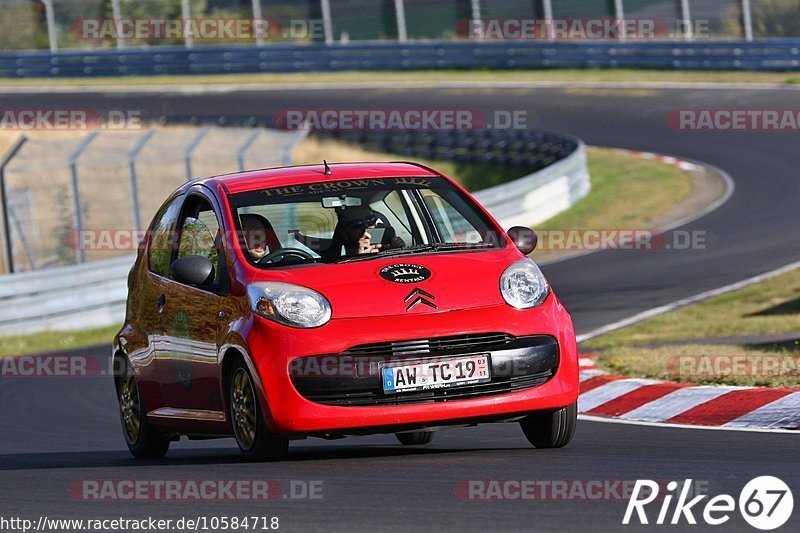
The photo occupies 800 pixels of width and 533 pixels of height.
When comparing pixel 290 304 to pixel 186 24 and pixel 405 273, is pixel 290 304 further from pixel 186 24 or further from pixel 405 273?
pixel 186 24

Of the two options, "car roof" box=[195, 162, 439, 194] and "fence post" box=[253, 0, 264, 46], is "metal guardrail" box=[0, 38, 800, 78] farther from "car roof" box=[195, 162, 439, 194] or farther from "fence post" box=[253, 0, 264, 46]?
"car roof" box=[195, 162, 439, 194]

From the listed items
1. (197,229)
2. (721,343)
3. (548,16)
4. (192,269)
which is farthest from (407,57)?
(192,269)

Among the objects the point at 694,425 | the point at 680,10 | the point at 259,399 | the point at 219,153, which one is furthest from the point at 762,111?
the point at 259,399

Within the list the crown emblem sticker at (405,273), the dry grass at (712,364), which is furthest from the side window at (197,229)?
the dry grass at (712,364)

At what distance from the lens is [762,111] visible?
29.9 meters

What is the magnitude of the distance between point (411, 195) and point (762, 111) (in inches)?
896

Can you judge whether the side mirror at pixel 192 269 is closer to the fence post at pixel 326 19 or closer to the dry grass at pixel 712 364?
the dry grass at pixel 712 364

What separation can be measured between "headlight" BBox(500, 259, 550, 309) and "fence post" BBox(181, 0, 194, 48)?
124 feet

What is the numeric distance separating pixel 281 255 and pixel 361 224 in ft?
1.60

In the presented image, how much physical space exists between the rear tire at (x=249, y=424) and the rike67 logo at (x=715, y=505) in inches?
76.4

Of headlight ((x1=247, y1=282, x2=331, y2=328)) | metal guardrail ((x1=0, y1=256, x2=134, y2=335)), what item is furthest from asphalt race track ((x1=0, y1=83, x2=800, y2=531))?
metal guardrail ((x1=0, y1=256, x2=134, y2=335))

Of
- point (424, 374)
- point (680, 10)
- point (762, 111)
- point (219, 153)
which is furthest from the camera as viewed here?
point (680, 10)

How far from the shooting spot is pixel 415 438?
9016 millimetres

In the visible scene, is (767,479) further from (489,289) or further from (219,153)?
(219,153)
